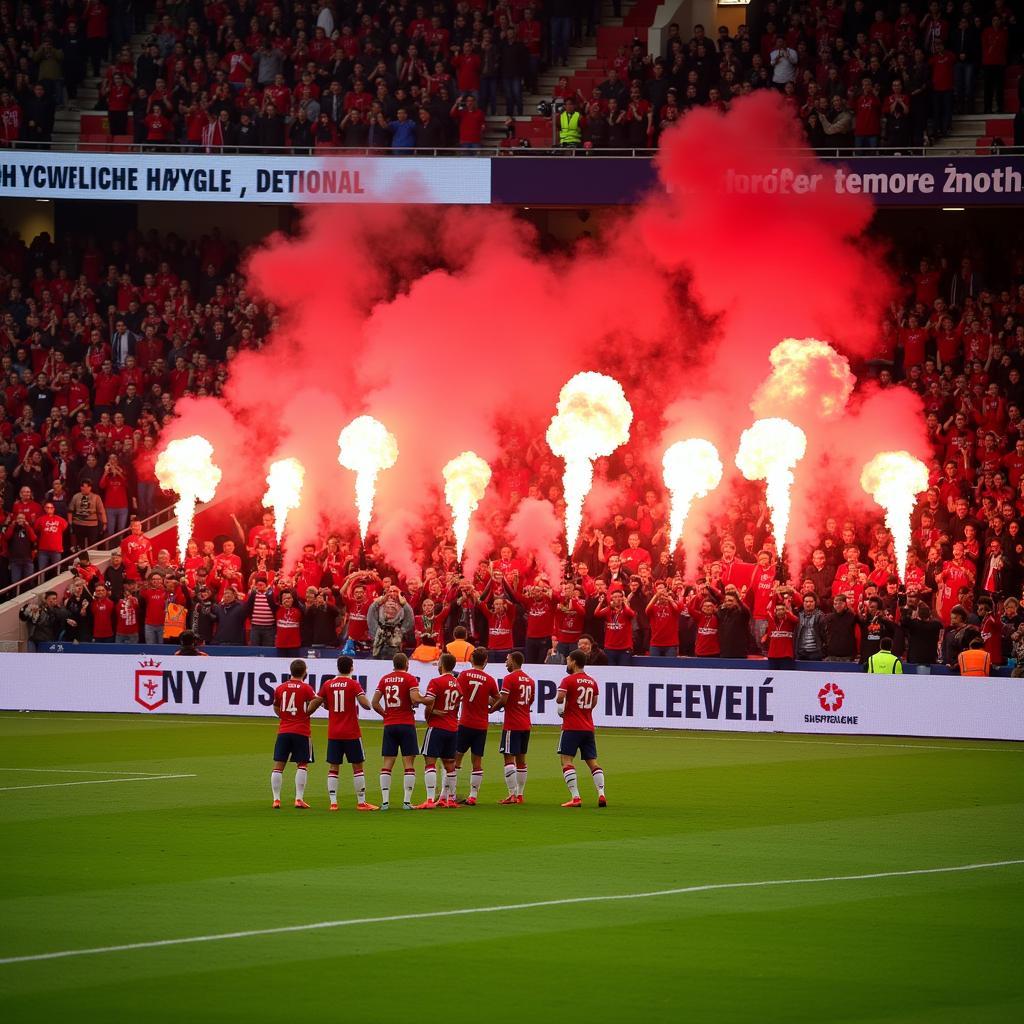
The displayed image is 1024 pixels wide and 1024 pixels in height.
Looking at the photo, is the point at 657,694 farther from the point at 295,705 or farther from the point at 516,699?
the point at 295,705

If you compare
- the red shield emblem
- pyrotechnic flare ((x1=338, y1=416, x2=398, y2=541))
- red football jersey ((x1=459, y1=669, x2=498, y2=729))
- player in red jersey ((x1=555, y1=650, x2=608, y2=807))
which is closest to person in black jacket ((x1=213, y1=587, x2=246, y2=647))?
the red shield emblem

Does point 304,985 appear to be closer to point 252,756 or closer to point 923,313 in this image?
point 252,756

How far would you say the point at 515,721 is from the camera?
58.1 ft

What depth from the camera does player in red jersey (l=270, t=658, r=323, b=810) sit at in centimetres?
1702

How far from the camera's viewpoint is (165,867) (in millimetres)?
13492

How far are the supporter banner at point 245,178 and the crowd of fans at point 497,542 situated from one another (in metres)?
1.86

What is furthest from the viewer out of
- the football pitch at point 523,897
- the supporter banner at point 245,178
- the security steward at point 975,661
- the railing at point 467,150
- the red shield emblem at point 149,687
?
the supporter banner at point 245,178

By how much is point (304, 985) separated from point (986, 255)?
25.2 m

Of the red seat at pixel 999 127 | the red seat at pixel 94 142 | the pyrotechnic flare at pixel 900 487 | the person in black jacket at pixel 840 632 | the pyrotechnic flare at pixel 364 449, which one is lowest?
the person in black jacket at pixel 840 632

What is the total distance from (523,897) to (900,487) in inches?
612

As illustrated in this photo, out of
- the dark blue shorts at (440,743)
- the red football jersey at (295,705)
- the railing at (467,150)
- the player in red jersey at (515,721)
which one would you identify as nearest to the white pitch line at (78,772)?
the red football jersey at (295,705)

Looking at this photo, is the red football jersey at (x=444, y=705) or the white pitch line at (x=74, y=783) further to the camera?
the white pitch line at (x=74, y=783)

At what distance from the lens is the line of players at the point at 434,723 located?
56.2ft

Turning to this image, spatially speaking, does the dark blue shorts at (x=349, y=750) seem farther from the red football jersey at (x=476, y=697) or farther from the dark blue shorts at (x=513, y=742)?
the dark blue shorts at (x=513, y=742)
